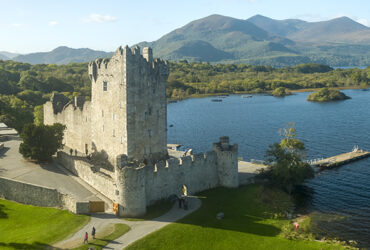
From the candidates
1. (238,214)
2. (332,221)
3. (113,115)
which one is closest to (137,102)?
(113,115)

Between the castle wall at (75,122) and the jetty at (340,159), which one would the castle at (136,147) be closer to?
the castle wall at (75,122)

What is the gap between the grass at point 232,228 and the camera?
3719 centimetres

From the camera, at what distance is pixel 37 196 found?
148 feet

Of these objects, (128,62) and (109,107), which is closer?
(128,62)

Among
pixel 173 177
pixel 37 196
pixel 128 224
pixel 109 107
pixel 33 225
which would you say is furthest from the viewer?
pixel 109 107

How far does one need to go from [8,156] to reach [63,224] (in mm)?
27619

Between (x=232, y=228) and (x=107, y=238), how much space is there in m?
13.6

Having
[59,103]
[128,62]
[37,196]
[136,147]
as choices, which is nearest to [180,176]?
[136,147]

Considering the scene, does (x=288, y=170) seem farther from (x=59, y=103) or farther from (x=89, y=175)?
(x=59, y=103)

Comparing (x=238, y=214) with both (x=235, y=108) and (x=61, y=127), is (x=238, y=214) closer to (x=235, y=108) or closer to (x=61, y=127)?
(x=61, y=127)

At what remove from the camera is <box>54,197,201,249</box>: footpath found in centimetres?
3528

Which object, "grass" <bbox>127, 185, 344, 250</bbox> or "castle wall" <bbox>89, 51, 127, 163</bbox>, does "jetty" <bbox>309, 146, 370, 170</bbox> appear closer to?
"grass" <bbox>127, 185, 344, 250</bbox>

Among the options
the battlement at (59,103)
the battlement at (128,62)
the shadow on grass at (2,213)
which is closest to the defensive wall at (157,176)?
the shadow on grass at (2,213)

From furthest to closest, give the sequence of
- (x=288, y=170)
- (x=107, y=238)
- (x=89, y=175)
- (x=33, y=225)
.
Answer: (x=288, y=170) → (x=89, y=175) → (x=33, y=225) → (x=107, y=238)
